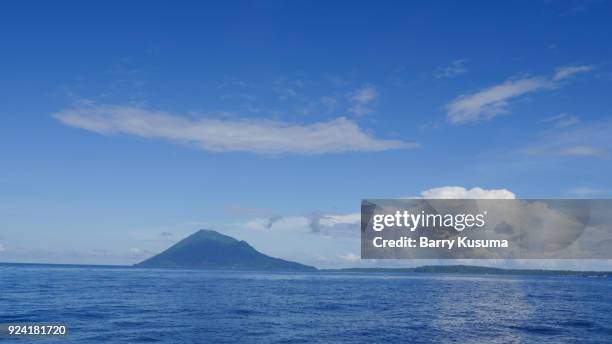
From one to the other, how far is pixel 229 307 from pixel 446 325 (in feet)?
118

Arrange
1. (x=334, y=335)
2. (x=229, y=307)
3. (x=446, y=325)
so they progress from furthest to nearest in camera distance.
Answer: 1. (x=229, y=307)
2. (x=446, y=325)
3. (x=334, y=335)

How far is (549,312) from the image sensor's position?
77438 millimetres

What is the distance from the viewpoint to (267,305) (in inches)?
3031

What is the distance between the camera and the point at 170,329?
50656 mm

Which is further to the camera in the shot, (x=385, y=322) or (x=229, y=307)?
(x=229, y=307)

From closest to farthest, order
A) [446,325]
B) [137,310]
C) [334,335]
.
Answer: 1. [334,335]
2. [446,325]
3. [137,310]

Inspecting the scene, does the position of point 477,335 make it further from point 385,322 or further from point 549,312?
point 549,312

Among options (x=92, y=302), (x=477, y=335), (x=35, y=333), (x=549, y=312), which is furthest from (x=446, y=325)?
(x=92, y=302)

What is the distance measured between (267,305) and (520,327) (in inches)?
1620

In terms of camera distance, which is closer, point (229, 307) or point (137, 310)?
point (137, 310)

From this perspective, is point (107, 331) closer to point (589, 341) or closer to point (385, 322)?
point (385, 322)

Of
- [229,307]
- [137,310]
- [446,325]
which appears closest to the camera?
[446,325]

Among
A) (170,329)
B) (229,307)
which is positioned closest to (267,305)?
(229,307)

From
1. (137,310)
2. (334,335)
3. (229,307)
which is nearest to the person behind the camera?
(334,335)
